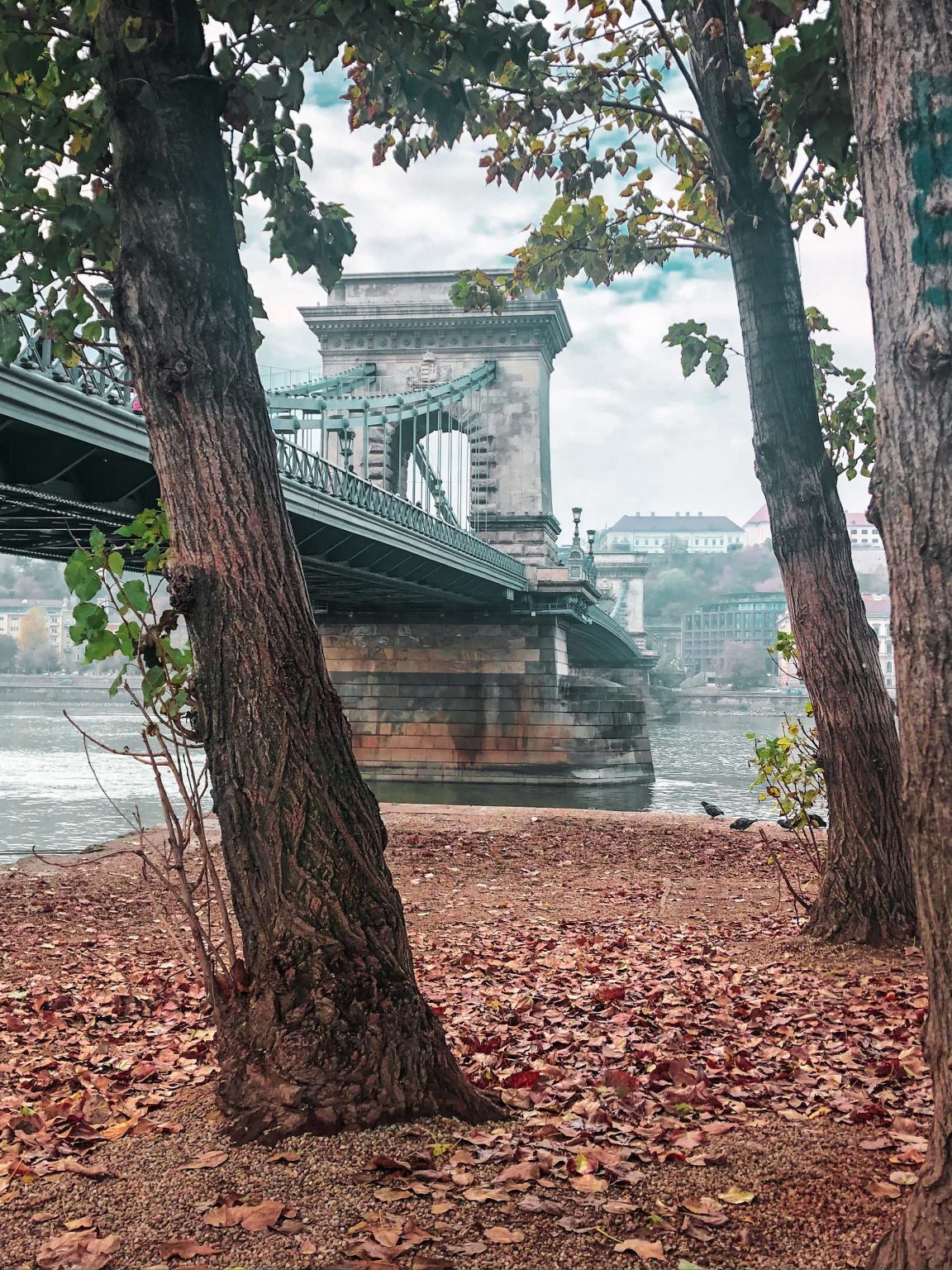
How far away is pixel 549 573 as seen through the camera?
30.5 m

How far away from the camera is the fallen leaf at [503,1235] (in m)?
2.22

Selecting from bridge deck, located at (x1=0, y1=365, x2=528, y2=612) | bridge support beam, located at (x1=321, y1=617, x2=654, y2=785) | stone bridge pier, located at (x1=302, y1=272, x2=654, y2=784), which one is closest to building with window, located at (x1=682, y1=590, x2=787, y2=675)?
stone bridge pier, located at (x1=302, y1=272, x2=654, y2=784)

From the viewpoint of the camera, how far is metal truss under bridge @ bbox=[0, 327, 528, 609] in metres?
11.0

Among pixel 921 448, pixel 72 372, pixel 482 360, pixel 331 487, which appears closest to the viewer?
pixel 921 448

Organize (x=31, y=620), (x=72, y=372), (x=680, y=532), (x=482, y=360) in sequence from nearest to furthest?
(x=72, y=372) < (x=482, y=360) < (x=31, y=620) < (x=680, y=532)

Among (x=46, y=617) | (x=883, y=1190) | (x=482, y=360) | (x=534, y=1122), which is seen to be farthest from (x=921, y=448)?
(x=46, y=617)

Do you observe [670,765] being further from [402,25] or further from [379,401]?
[402,25]

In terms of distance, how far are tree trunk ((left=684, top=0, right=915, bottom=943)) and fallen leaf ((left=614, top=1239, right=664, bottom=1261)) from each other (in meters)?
3.18

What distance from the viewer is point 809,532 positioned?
18.0 ft

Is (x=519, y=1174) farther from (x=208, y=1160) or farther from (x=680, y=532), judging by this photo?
(x=680, y=532)

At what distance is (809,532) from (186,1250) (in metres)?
4.26

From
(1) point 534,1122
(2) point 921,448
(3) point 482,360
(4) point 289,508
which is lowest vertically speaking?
(1) point 534,1122

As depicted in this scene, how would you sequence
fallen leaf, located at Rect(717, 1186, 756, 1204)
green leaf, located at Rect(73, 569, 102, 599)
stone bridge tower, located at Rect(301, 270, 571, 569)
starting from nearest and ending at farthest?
fallen leaf, located at Rect(717, 1186, 756, 1204) < green leaf, located at Rect(73, 569, 102, 599) < stone bridge tower, located at Rect(301, 270, 571, 569)

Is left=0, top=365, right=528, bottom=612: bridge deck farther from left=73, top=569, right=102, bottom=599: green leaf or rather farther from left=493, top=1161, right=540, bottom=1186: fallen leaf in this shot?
left=493, top=1161, right=540, bottom=1186: fallen leaf
